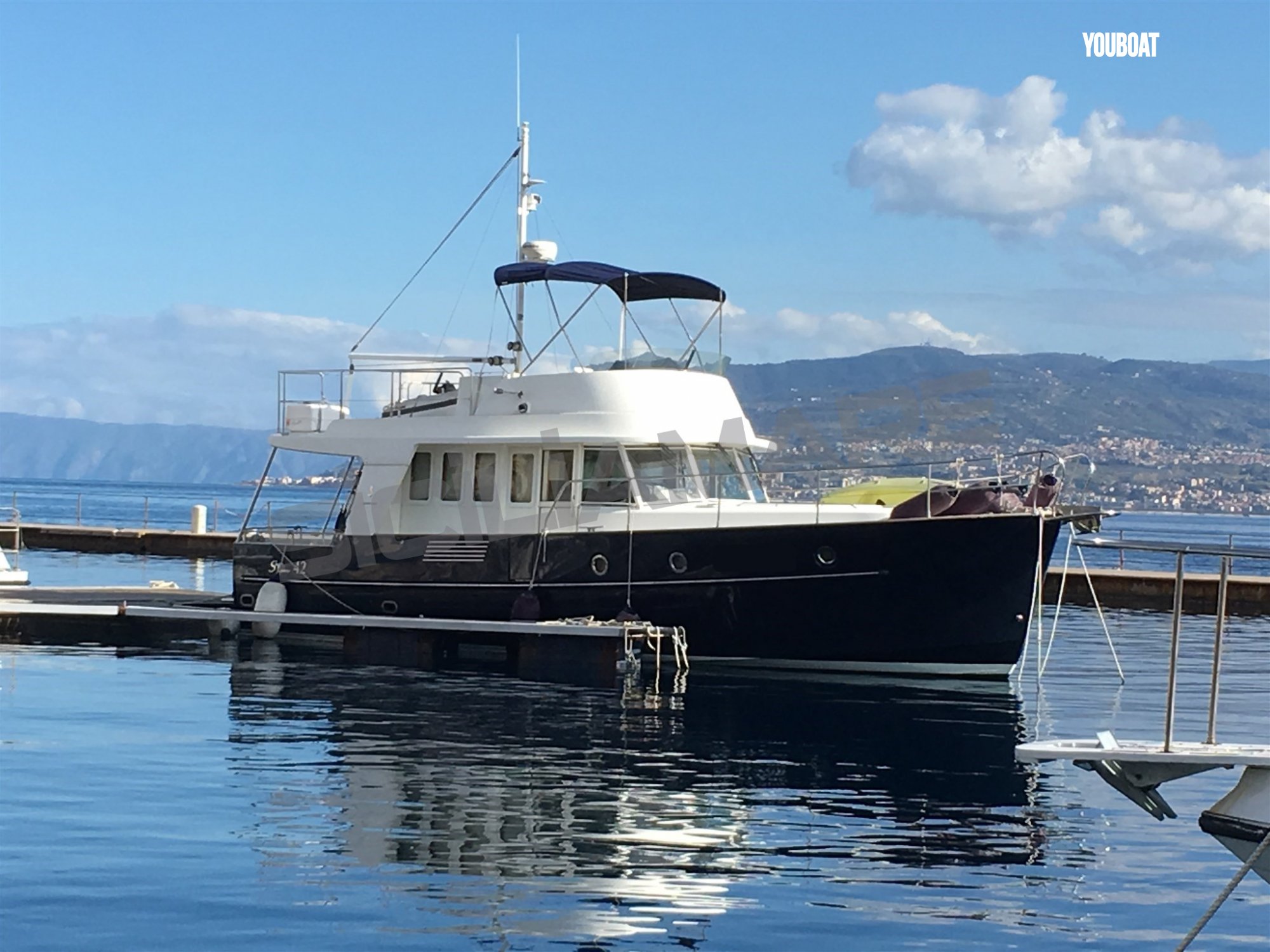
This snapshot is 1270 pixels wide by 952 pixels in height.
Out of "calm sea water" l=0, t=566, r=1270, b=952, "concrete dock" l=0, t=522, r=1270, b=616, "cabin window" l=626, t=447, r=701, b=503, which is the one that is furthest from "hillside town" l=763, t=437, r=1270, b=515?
"calm sea water" l=0, t=566, r=1270, b=952

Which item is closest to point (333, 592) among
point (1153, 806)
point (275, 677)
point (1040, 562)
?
point (275, 677)

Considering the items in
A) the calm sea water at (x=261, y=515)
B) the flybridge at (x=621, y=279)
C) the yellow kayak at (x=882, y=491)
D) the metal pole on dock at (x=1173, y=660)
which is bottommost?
the calm sea water at (x=261, y=515)

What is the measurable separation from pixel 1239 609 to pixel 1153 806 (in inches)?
1064

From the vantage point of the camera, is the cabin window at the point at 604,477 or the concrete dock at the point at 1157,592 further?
the concrete dock at the point at 1157,592

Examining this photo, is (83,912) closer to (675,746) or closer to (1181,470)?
(675,746)

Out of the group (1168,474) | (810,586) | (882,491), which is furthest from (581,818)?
(1168,474)

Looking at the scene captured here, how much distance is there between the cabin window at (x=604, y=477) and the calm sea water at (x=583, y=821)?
2.61 metres

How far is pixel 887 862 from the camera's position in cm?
1045

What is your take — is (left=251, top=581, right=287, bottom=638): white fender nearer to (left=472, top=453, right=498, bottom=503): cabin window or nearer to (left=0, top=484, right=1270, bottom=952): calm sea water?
(left=0, top=484, right=1270, bottom=952): calm sea water

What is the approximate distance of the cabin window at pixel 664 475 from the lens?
774 inches

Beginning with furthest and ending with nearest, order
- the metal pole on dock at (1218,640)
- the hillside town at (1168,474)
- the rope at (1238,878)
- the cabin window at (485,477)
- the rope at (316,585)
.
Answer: the hillside town at (1168,474), the rope at (316,585), the cabin window at (485,477), the metal pole on dock at (1218,640), the rope at (1238,878)

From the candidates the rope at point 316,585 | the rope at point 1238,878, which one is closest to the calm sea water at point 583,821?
the rope at point 1238,878

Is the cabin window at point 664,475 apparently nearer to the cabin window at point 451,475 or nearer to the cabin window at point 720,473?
the cabin window at point 720,473

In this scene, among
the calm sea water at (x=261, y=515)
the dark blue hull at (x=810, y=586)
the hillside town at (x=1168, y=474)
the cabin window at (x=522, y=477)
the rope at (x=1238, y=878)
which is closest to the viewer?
the rope at (x=1238, y=878)
